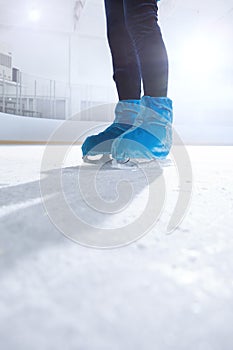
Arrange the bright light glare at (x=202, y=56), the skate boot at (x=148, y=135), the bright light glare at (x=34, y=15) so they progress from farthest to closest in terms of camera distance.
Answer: the bright light glare at (x=202, y=56), the bright light glare at (x=34, y=15), the skate boot at (x=148, y=135)

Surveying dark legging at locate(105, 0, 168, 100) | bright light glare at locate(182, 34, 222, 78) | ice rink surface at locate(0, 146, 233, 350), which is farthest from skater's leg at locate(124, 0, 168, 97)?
bright light glare at locate(182, 34, 222, 78)

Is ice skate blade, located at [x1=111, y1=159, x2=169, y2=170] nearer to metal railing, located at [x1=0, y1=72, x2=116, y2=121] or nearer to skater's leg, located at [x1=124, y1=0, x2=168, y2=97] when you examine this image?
skater's leg, located at [x1=124, y1=0, x2=168, y2=97]

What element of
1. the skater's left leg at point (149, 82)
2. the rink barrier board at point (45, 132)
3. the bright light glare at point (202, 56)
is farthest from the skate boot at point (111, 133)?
the bright light glare at point (202, 56)

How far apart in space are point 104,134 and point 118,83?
22cm

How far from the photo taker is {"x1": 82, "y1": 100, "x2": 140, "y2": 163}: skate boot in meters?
1.04

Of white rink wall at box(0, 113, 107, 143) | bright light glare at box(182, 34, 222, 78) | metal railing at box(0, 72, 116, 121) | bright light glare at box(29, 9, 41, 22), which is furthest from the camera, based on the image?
bright light glare at box(182, 34, 222, 78)

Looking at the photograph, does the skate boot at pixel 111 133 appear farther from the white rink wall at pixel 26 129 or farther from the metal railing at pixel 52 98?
the metal railing at pixel 52 98

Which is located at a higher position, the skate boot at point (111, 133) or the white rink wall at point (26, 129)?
the skate boot at point (111, 133)

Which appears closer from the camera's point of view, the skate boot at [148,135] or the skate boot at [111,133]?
the skate boot at [148,135]

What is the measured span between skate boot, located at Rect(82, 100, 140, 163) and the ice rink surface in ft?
2.37

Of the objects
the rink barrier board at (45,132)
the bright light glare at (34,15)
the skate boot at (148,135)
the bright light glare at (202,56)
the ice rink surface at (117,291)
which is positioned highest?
the bright light glare at (34,15)

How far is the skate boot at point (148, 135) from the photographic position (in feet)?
2.93

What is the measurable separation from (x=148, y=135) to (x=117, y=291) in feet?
2.54

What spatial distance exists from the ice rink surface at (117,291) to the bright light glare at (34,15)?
7289mm
